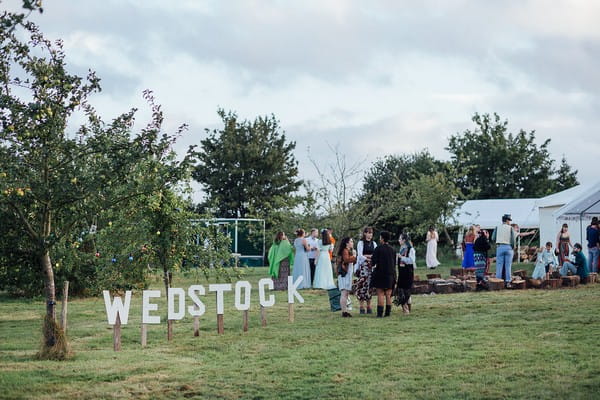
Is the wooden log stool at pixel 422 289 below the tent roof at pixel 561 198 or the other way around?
below

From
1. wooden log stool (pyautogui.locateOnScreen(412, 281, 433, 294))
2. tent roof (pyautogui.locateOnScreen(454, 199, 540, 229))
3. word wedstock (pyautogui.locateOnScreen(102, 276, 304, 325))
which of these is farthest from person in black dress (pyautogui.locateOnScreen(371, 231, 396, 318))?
tent roof (pyautogui.locateOnScreen(454, 199, 540, 229))

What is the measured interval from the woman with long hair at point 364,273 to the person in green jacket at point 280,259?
18.1ft

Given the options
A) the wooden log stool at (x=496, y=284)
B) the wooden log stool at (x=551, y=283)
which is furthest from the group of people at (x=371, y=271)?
the wooden log stool at (x=551, y=283)

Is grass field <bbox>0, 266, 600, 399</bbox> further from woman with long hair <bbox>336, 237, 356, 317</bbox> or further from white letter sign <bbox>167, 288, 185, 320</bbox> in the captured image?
white letter sign <bbox>167, 288, 185, 320</bbox>

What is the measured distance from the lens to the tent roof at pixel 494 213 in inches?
1572

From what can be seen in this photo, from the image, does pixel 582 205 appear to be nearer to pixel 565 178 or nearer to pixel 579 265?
pixel 579 265

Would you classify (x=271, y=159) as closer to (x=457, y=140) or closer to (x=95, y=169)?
(x=457, y=140)

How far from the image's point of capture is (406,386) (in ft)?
30.9

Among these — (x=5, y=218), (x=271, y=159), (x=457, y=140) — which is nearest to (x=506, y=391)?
(x=5, y=218)

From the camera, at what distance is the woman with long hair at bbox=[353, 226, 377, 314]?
1673 cm

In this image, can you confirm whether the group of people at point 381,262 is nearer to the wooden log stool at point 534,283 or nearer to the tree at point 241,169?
the wooden log stool at point 534,283

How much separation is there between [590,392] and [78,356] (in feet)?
22.2

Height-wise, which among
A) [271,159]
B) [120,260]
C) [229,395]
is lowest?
[229,395]

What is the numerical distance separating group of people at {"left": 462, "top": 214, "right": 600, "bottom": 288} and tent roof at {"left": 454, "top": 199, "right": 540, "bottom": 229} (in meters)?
11.2
